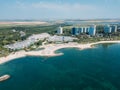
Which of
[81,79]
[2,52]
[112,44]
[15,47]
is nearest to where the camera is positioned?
[81,79]

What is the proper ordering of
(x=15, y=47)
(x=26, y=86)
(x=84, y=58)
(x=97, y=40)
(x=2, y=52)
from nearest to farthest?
(x=26, y=86) → (x=84, y=58) → (x=2, y=52) → (x=15, y=47) → (x=97, y=40)

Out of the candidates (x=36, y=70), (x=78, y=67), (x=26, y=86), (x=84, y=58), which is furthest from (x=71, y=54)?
(x=26, y=86)

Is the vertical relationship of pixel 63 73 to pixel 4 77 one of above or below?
below

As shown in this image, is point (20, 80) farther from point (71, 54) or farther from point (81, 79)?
point (71, 54)

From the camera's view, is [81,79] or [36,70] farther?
[36,70]

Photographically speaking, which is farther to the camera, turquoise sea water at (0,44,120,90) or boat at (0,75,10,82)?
boat at (0,75,10,82)

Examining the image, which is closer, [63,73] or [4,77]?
[4,77]

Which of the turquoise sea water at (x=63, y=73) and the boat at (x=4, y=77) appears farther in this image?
the boat at (x=4, y=77)
